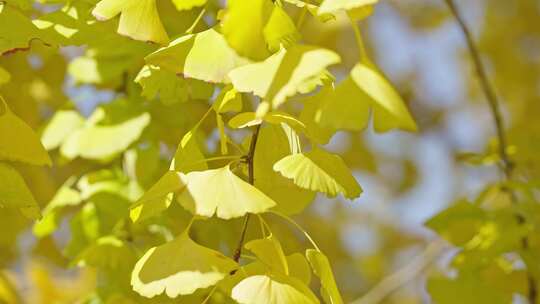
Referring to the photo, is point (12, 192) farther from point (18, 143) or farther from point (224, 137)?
point (224, 137)

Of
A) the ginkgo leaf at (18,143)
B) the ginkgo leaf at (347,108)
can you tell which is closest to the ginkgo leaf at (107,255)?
the ginkgo leaf at (18,143)

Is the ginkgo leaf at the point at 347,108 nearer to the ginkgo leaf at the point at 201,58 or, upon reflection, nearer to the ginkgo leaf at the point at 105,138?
the ginkgo leaf at the point at 201,58

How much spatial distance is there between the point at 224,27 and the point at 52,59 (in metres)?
0.92

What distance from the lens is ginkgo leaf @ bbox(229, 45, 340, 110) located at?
0.65m

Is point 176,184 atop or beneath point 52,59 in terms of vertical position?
atop

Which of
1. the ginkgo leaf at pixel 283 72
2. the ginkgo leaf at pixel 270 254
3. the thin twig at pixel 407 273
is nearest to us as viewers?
the ginkgo leaf at pixel 283 72

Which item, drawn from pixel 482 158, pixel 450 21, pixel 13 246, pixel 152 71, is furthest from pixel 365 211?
pixel 152 71

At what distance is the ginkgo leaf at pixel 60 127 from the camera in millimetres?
1221

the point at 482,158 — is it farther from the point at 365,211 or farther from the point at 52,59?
the point at 365,211

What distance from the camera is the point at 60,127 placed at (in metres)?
1.24

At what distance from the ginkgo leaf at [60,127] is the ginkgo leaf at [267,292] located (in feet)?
1.90

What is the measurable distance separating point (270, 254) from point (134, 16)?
9.3 inches

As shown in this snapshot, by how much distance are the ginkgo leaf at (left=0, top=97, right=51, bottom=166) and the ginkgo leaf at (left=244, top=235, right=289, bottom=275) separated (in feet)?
0.69

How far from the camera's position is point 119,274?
3.61ft
